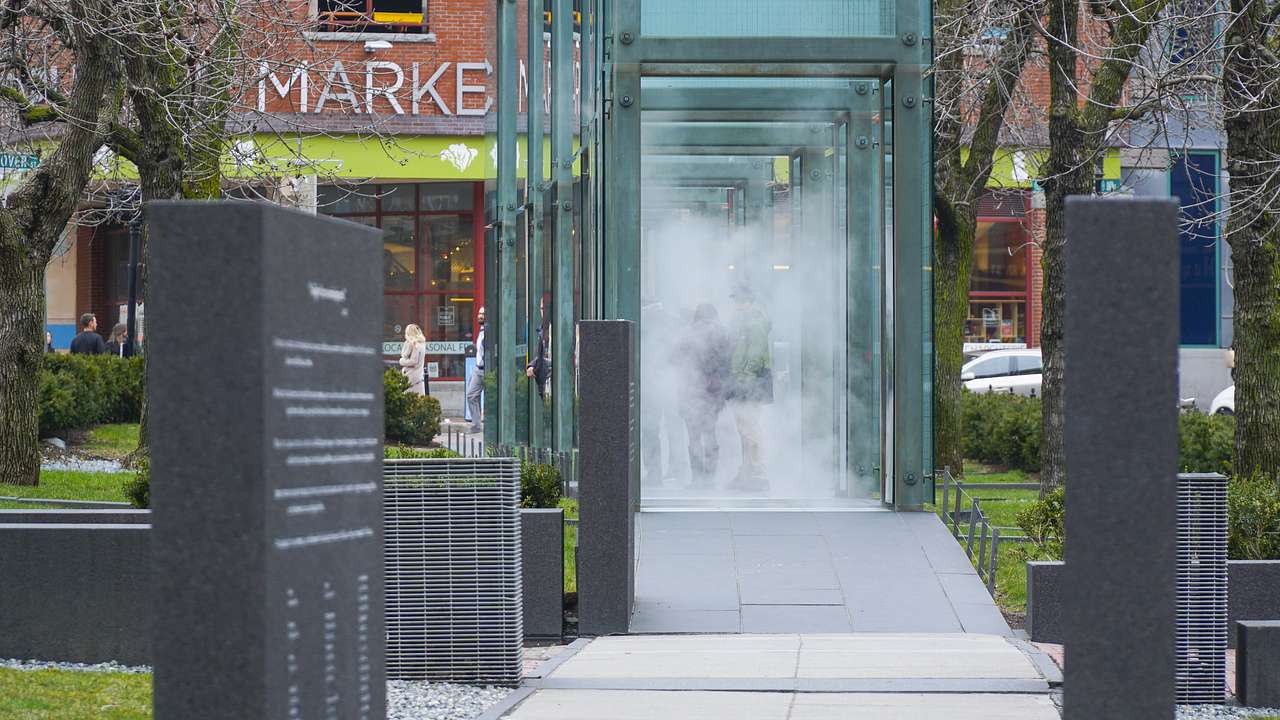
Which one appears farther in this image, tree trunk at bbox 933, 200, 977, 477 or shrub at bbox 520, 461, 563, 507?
tree trunk at bbox 933, 200, 977, 477

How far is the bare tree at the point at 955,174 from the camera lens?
54.3 ft

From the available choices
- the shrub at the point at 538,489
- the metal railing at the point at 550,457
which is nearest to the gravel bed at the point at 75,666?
the shrub at the point at 538,489

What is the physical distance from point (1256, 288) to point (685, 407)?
4.55 meters

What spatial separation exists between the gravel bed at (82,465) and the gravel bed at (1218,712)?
13.2 m

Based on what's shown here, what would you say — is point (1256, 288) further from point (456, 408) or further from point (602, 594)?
point (456, 408)

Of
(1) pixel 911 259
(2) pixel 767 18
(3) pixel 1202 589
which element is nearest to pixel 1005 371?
(1) pixel 911 259

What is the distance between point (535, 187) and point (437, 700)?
1021 centimetres

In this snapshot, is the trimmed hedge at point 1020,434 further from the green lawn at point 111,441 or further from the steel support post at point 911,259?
the green lawn at point 111,441

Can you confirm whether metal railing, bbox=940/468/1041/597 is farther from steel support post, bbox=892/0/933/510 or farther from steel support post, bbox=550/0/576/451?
steel support post, bbox=550/0/576/451

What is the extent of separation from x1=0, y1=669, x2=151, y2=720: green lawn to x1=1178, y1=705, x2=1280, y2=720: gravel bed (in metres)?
4.42

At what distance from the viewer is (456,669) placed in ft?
24.3

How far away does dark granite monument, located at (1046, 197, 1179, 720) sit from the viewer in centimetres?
336

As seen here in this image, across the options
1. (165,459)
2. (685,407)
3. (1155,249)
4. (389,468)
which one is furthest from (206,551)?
(685,407)

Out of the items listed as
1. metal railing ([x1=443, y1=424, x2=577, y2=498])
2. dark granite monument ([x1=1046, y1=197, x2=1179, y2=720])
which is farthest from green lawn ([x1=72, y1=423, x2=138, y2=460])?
dark granite monument ([x1=1046, y1=197, x2=1179, y2=720])
